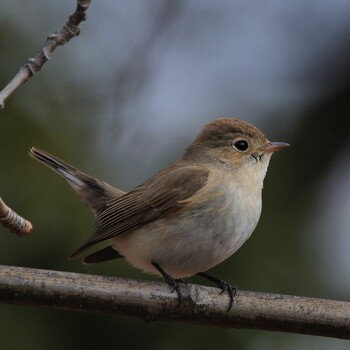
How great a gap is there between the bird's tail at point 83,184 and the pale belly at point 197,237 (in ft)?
1.82

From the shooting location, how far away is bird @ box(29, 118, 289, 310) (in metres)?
4.51

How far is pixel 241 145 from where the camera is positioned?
5090 millimetres

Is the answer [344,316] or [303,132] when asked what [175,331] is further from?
[303,132]

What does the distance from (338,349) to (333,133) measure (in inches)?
63.5

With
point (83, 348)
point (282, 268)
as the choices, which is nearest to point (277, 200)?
point (282, 268)

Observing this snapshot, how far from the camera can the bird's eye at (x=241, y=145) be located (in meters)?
5.07

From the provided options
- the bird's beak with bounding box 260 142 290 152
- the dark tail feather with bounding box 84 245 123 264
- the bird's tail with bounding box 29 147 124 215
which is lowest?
the dark tail feather with bounding box 84 245 123 264

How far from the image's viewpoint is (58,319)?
182 inches

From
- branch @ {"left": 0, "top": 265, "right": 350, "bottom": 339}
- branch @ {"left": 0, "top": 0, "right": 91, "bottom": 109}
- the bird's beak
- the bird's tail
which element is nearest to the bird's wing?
the bird's tail

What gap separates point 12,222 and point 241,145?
2.00 m

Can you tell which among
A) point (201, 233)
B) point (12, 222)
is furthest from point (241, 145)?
point (12, 222)

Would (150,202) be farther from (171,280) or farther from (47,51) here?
(47,51)

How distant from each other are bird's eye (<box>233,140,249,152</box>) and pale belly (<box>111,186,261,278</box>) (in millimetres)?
445

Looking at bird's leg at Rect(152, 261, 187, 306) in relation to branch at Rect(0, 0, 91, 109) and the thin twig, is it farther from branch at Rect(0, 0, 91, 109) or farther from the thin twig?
branch at Rect(0, 0, 91, 109)
